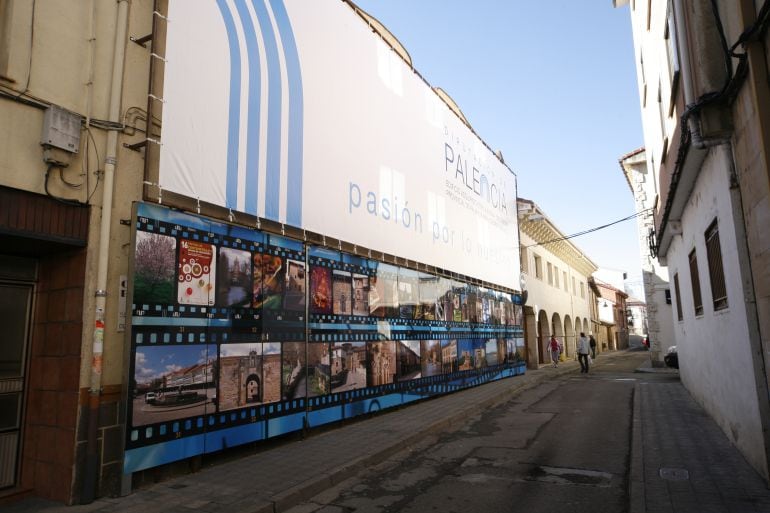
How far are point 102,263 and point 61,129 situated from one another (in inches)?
55.4

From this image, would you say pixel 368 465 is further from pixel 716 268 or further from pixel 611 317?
pixel 611 317

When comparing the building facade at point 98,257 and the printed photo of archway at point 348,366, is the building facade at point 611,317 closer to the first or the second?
the printed photo of archway at point 348,366

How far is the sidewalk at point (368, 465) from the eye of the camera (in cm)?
475

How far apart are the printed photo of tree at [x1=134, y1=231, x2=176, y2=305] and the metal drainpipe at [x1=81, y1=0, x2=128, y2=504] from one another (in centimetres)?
32

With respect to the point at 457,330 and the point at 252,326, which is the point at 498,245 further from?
the point at 252,326

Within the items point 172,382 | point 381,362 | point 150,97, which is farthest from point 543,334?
point 150,97

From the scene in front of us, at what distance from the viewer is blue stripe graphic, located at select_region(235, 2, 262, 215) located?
7062 millimetres

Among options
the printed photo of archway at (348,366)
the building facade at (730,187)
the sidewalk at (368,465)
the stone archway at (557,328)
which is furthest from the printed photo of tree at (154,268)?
the stone archway at (557,328)

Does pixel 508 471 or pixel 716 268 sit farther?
pixel 716 268

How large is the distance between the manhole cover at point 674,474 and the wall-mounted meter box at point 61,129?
731 cm

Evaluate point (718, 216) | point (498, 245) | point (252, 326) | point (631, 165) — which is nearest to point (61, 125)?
point (252, 326)

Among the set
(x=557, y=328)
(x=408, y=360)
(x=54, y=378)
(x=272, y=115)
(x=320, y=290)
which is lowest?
(x=408, y=360)

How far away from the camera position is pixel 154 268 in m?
5.54

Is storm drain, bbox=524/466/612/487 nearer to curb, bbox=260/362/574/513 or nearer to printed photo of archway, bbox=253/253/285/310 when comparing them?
curb, bbox=260/362/574/513
